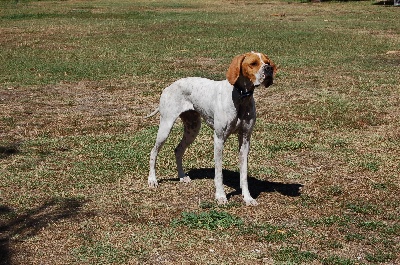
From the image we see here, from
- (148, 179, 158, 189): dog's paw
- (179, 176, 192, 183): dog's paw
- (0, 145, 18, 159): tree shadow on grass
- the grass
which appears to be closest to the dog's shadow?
the grass

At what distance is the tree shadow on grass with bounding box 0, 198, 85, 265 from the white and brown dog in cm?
113

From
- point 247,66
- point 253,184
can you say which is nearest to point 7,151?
point 253,184

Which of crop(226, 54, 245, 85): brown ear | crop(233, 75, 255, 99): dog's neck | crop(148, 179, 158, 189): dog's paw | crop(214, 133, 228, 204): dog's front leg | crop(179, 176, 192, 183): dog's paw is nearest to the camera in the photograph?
crop(226, 54, 245, 85): brown ear

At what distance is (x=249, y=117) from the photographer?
731cm

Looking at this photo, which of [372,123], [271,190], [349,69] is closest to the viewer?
[271,190]

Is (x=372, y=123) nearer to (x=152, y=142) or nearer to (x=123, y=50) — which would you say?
(x=152, y=142)

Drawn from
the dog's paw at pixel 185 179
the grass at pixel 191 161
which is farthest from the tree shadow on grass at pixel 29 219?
the dog's paw at pixel 185 179

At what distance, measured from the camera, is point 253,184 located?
324 inches

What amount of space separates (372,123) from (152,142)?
3749mm

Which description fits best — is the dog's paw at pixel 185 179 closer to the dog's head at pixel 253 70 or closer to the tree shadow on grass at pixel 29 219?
the tree shadow on grass at pixel 29 219

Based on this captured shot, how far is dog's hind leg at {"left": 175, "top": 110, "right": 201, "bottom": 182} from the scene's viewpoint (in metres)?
8.18

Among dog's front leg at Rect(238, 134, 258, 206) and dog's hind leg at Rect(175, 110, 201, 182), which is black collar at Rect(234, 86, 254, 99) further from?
dog's hind leg at Rect(175, 110, 201, 182)

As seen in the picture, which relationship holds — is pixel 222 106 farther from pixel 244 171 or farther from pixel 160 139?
pixel 160 139

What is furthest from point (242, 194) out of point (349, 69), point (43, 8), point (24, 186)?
point (43, 8)
